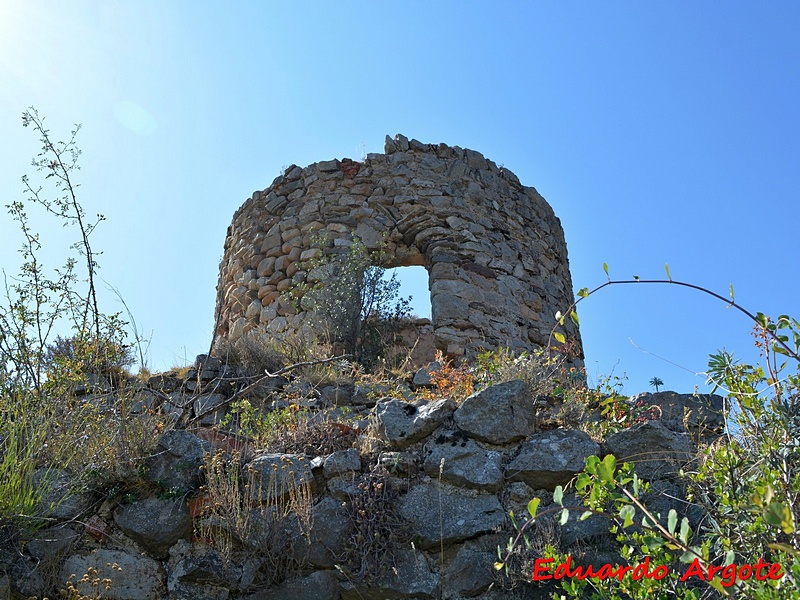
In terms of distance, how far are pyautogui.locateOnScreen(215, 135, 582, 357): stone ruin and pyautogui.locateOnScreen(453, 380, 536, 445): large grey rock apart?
266cm

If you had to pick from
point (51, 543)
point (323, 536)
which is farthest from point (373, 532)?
point (51, 543)

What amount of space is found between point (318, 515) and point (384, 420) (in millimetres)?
606

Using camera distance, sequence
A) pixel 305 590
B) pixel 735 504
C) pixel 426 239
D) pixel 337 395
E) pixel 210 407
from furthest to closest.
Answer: pixel 426 239
pixel 337 395
pixel 210 407
pixel 305 590
pixel 735 504

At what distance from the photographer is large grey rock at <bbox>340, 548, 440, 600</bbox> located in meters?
2.69

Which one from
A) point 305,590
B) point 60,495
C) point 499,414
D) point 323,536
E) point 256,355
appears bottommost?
point 305,590

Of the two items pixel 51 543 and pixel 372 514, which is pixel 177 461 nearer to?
pixel 51 543

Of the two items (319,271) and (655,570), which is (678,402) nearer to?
(655,570)

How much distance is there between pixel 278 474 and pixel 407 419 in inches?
25.7

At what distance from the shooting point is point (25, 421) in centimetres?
304

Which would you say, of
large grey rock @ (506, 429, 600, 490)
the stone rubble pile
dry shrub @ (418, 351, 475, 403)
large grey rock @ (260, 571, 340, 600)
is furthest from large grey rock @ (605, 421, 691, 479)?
large grey rock @ (260, 571, 340, 600)

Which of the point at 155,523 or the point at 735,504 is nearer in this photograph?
the point at 735,504

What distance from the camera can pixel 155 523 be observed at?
288cm

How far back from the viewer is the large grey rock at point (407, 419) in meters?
3.29

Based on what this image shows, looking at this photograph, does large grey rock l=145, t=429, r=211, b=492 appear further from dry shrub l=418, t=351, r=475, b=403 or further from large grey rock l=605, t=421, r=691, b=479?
large grey rock l=605, t=421, r=691, b=479
